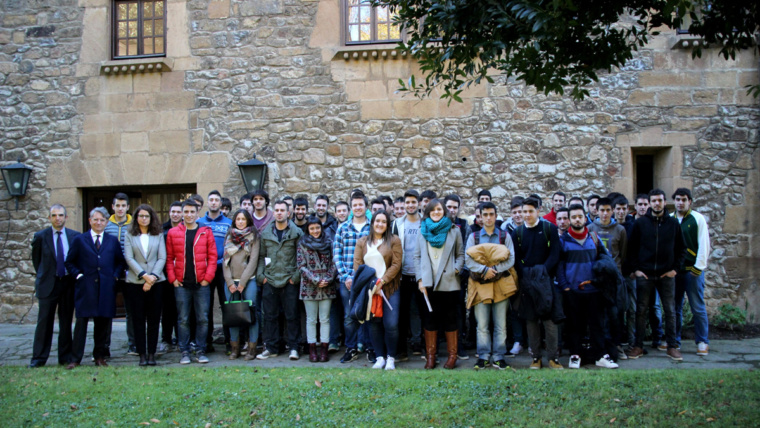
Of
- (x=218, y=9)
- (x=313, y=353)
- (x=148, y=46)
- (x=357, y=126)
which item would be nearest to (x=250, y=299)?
(x=313, y=353)

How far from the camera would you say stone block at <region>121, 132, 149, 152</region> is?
962 centimetres

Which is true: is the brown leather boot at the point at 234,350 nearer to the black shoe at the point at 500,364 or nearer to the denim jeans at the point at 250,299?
the denim jeans at the point at 250,299

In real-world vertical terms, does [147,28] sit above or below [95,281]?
above

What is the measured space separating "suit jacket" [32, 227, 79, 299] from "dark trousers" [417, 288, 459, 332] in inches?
159

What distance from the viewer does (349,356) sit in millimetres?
6746

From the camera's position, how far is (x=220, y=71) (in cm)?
947

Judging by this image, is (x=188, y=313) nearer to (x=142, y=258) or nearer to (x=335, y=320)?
(x=142, y=258)

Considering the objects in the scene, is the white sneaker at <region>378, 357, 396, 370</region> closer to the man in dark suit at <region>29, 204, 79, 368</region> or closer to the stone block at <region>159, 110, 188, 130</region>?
the man in dark suit at <region>29, 204, 79, 368</region>

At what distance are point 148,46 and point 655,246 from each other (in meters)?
8.20

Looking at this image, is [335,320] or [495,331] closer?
[495,331]

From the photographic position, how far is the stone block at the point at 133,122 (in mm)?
9625

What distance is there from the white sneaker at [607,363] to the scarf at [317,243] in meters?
3.19

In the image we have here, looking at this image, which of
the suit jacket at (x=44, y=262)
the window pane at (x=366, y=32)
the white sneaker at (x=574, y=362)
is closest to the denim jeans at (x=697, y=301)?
the white sneaker at (x=574, y=362)

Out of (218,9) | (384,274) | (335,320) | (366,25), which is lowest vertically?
(335,320)
